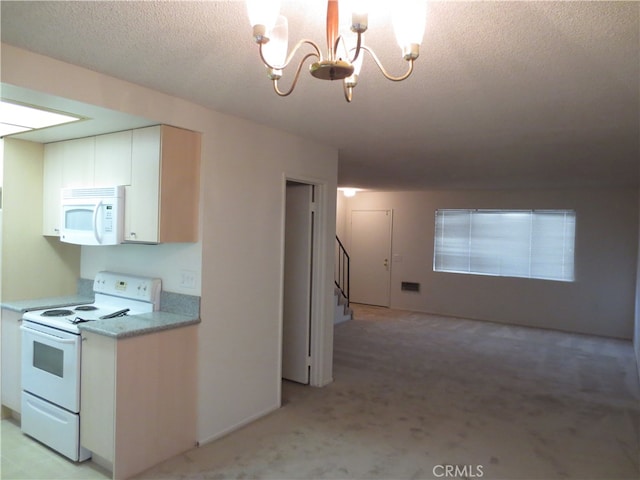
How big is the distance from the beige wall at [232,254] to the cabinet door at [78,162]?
0.61 m

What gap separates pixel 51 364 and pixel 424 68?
297 cm

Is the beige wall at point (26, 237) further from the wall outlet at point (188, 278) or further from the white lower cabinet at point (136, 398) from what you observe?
the wall outlet at point (188, 278)

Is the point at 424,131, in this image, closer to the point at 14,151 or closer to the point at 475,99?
the point at 475,99

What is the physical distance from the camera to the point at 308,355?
4.32 meters

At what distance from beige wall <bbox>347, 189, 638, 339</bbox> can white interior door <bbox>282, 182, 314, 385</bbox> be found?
4585mm

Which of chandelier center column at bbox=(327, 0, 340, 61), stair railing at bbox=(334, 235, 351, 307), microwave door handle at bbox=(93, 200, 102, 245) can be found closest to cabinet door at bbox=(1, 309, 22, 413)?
microwave door handle at bbox=(93, 200, 102, 245)

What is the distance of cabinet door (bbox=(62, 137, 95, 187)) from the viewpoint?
3.26m

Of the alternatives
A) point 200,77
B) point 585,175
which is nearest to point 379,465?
point 200,77

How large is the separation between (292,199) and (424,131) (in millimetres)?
1510

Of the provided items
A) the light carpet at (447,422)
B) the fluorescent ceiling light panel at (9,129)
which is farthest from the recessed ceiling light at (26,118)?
the light carpet at (447,422)

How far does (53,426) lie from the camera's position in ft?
9.55

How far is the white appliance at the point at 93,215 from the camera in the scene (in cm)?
297

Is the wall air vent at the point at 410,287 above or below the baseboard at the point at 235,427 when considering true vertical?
above

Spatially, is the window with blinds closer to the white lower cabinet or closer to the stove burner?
the white lower cabinet
